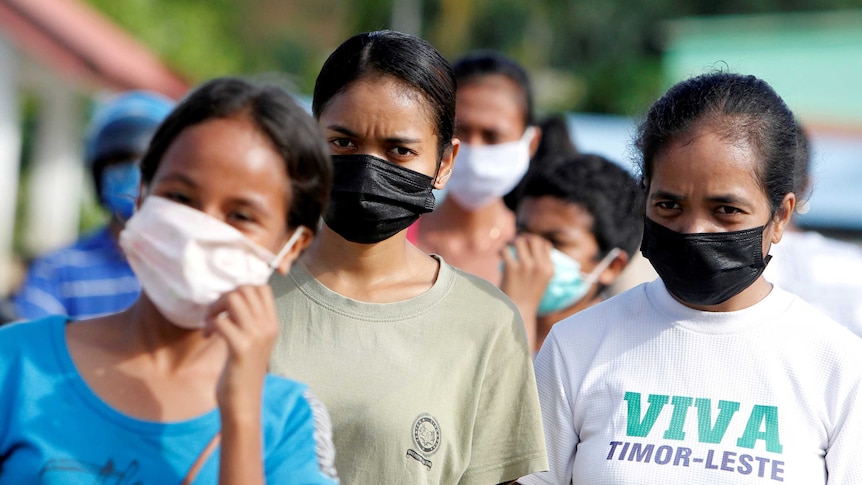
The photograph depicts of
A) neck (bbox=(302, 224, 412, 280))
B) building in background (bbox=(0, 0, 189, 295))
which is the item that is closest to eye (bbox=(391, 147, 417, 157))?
neck (bbox=(302, 224, 412, 280))

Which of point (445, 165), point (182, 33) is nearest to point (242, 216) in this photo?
point (445, 165)

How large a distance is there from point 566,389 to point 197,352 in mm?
1129

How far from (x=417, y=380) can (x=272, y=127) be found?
92 cm

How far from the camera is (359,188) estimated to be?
3209mm

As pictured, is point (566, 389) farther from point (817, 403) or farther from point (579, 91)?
point (579, 91)

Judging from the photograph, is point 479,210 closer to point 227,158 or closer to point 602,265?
point 602,265

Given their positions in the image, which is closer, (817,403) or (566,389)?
(817,403)

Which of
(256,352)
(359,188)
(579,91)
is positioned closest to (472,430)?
(359,188)

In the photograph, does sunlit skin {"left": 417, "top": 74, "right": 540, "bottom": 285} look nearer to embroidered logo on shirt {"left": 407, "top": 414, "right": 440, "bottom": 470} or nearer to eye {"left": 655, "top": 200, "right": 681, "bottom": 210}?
eye {"left": 655, "top": 200, "right": 681, "bottom": 210}

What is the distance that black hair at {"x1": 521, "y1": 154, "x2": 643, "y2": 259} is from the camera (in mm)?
4793

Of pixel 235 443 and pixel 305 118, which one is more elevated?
pixel 305 118

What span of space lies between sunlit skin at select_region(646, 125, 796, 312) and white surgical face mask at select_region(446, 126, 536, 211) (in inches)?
72.1

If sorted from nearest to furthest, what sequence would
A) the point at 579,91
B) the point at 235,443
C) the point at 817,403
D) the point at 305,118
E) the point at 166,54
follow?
the point at 235,443 → the point at 305,118 → the point at 817,403 → the point at 166,54 → the point at 579,91

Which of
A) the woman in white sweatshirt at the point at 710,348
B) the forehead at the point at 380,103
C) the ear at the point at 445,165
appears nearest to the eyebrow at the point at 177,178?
the forehead at the point at 380,103
